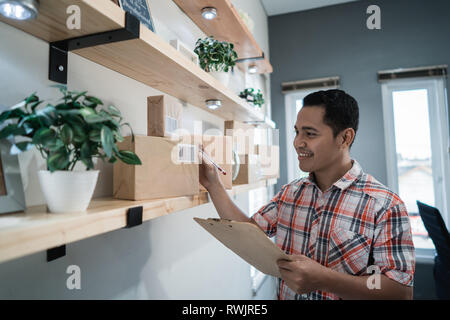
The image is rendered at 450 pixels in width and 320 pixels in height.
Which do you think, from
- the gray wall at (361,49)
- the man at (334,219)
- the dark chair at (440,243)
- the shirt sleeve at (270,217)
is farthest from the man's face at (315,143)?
the gray wall at (361,49)

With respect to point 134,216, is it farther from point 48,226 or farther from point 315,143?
point 315,143

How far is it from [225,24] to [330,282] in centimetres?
125

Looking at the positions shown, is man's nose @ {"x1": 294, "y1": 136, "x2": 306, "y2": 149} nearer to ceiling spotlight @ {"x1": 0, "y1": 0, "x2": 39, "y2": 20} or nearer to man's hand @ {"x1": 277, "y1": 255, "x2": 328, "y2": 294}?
man's hand @ {"x1": 277, "y1": 255, "x2": 328, "y2": 294}

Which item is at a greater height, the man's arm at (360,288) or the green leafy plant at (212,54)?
the green leafy plant at (212,54)

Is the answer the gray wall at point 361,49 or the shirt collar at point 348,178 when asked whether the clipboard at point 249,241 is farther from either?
the gray wall at point 361,49

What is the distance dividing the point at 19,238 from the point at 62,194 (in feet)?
0.45

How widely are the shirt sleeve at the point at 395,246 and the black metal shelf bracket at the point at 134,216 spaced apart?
30.8 inches

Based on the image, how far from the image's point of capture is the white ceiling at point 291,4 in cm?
299

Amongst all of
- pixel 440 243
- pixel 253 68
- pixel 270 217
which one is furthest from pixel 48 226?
pixel 440 243

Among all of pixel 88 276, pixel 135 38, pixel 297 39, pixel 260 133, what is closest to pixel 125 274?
pixel 88 276

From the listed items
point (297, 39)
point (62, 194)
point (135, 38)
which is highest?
point (297, 39)

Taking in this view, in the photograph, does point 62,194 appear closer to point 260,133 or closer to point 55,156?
point 55,156

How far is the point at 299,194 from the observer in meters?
1.20

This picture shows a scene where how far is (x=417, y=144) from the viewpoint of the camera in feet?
9.31
